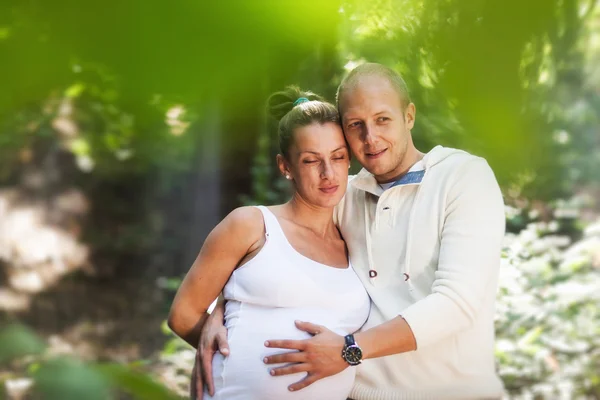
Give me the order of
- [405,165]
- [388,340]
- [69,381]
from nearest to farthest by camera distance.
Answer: [69,381] < [388,340] < [405,165]

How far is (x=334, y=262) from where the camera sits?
2.18 metres

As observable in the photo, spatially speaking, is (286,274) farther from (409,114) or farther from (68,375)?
(68,375)

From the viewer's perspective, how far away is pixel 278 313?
2.04m

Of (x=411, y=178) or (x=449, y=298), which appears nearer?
(x=449, y=298)

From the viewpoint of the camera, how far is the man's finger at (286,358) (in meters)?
1.93

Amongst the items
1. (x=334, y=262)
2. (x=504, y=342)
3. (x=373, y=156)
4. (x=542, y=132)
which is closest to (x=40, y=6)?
(x=542, y=132)

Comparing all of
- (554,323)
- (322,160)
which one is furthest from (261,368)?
(554,323)

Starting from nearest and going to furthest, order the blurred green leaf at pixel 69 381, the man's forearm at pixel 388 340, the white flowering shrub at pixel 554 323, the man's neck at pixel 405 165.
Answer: the blurred green leaf at pixel 69 381
the man's forearm at pixel 388 340
the man's neck at pixel 405 165
the white flowering shrub at pixel 554 323

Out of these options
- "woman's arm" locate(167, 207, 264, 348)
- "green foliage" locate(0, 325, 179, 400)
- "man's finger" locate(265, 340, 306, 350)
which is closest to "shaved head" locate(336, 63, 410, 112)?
"woman's arm" locate(167, 207, 264, 348)

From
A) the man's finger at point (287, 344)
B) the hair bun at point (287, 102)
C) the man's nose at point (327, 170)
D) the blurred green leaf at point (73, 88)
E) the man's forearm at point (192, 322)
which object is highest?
the hair bun at point (287, 102)

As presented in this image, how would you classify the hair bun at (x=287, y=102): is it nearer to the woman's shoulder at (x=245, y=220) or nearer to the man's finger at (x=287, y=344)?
the woman's shoulder at (x=245, y=220)

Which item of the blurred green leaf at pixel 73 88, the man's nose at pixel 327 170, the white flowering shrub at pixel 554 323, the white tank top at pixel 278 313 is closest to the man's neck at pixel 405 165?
the man's nose at pixel 327 170

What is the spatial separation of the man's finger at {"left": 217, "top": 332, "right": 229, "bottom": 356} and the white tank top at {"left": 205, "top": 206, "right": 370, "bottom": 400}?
0.05 feet

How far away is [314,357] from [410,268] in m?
0.39
